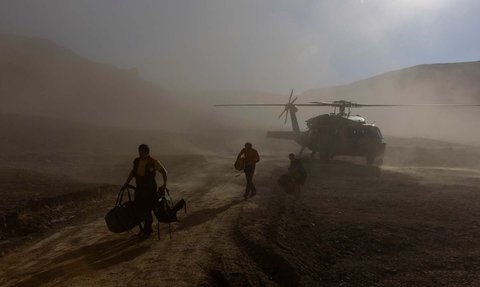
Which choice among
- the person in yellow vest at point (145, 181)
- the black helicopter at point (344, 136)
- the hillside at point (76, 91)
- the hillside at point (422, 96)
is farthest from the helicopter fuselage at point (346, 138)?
the hillside at point (422, 96)

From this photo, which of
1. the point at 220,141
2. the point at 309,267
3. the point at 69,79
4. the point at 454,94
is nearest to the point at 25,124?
the point at 220,141

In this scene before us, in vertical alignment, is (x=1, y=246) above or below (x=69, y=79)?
below

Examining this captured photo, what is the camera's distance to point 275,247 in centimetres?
866

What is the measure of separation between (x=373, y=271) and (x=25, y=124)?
38.6m

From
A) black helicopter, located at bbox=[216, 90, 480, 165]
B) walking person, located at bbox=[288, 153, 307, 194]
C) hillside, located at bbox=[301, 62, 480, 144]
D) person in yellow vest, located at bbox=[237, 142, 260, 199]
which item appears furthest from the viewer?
hillside, located at bbox=[301, 62, 480, 144]

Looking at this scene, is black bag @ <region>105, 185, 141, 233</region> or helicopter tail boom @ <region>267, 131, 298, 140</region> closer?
black bag @ <region>105, 185, 141, 233</region>

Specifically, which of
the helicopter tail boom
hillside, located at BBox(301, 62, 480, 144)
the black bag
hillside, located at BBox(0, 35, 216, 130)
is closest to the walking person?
the black bag

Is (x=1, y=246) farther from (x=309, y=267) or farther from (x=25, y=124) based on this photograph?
(x=25, y=124)

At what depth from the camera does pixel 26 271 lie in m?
7.06

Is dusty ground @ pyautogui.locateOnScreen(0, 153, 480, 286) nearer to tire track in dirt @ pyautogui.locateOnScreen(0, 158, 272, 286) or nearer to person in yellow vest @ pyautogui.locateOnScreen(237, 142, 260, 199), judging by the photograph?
tire track in dirt @ pyautogui.locateOnScreen(0, 158, 272, 286)

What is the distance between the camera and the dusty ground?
7055mm

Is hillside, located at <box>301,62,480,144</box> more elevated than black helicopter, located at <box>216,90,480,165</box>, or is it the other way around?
hillside, located at <box>301,62,480,144</box>

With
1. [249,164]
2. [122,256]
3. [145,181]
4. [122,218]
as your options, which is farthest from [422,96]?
[122,256]

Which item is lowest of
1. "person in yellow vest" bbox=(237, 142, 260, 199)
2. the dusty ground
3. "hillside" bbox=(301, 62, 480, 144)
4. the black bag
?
the dusty ground
